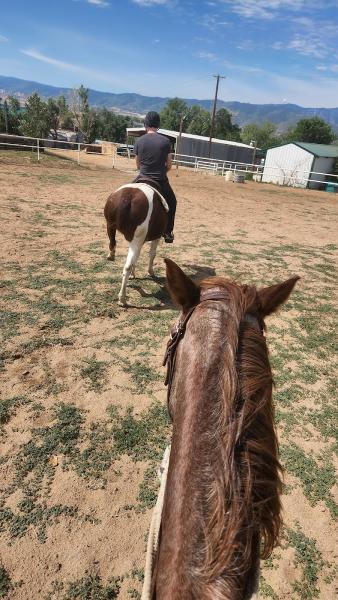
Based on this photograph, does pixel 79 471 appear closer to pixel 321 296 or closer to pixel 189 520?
pixel 189 520

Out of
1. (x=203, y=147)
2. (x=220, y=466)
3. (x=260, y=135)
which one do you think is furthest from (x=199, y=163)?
(x=260, y=135)

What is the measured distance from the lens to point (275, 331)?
4.84 m

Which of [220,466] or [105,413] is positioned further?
[105,413]

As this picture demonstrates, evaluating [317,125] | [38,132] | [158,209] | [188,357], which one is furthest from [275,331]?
[317,125]

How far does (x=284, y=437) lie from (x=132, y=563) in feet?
5.30

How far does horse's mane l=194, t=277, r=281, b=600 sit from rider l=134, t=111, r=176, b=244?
178 inches

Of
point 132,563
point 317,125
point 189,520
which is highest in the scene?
point 317,125

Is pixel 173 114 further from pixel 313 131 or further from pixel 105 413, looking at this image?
pixel 105 413

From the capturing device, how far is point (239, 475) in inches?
37.9

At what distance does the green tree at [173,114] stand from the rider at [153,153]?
7178 centimetres

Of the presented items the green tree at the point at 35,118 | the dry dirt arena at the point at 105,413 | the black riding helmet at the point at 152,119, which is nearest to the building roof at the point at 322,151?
the green tree at the point at 35,118

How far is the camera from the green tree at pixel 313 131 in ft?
197

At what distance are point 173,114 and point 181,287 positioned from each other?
275 ft

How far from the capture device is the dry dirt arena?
2.15 meters
